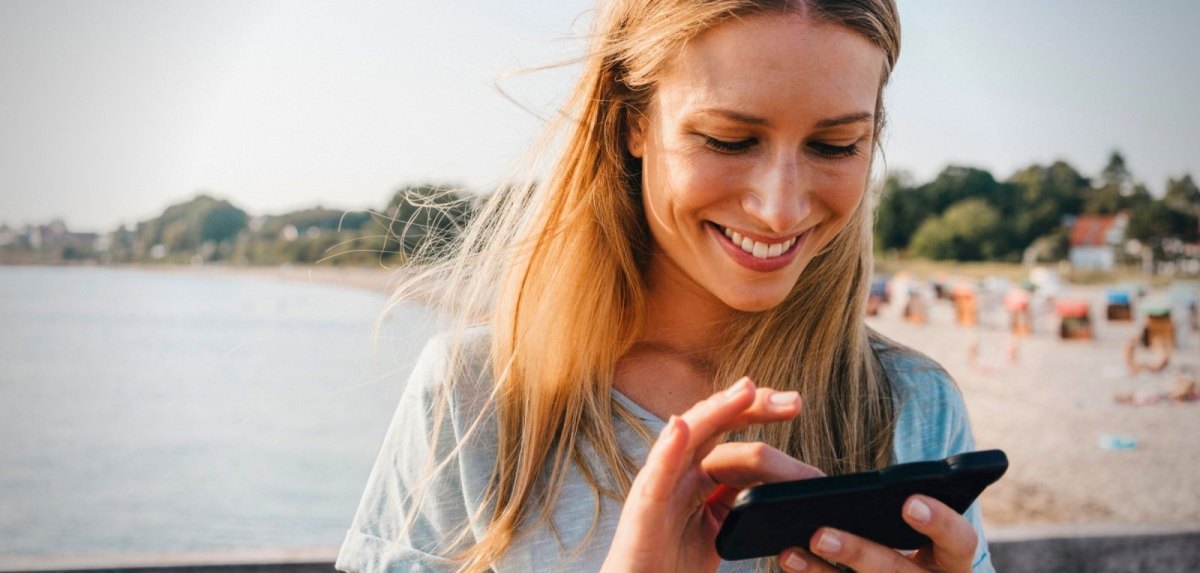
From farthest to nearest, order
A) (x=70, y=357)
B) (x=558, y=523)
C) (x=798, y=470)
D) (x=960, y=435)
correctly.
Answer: (x=70, y=357) → (x=960, y=435) → (x=558, y=523) → (x=798, y=470)

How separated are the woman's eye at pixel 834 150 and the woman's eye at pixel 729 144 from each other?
11 cm

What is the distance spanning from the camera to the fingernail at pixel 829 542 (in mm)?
1233

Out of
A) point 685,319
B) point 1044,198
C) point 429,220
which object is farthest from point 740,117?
point 1044,198

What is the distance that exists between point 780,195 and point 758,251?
4.8 inches

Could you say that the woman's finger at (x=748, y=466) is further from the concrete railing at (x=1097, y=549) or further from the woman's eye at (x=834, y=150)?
the concrete railing at (x=1097, y=549)

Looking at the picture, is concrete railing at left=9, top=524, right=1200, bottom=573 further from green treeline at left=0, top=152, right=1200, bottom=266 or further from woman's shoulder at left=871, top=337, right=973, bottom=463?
green treeline at left=0, top=152, right=1200, bottom=266

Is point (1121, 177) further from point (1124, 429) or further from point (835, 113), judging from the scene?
point (835, 113)

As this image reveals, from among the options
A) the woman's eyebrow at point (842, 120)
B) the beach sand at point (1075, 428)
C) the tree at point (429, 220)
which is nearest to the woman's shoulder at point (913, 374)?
the woman's eyebrow at point (842, 120)

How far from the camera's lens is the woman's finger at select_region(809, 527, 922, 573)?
123cm

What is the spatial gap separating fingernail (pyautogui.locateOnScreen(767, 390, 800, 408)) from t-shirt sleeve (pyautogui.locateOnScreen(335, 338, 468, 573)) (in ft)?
2.58

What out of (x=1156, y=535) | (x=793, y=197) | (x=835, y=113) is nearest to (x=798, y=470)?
(x=793, y=197)

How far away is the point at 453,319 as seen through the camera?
2072 mm

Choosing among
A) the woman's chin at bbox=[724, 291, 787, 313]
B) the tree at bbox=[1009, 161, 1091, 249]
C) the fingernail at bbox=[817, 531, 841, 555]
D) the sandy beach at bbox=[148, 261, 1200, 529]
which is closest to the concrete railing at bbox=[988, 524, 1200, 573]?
the sandy beach at bbox=[148, 261, 1200, 529]

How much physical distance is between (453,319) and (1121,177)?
6833cm
